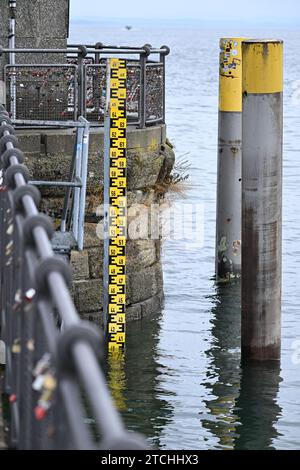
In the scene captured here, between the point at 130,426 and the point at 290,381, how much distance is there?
2.44 m

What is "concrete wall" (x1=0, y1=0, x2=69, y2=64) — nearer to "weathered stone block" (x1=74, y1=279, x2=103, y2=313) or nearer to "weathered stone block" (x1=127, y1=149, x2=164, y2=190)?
"weathered stone block" (x1=127, y1=149, x2=164, y2=190)

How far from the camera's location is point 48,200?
14.1 m

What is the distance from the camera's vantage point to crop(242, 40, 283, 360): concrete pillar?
1268cm

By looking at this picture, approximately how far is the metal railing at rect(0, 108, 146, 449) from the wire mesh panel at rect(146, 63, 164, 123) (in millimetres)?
8705

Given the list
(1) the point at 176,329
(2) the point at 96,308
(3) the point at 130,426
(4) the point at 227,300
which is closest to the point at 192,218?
(4) the point at 227,300

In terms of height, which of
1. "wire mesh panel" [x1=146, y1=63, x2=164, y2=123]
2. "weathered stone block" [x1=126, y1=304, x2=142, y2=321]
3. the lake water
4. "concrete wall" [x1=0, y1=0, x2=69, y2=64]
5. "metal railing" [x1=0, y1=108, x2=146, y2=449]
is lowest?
the lake water

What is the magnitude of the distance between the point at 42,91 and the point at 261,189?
3.14 m

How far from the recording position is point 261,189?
12.8m

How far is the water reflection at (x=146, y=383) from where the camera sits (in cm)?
1216

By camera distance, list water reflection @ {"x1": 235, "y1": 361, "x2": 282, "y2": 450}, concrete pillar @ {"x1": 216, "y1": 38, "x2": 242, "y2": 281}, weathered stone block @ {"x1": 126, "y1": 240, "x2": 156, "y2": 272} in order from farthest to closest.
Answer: concrete pillar @ {"x1": 216, "y1": 38, "x2": 242, "y2": 281}, weathered stone block @ {"x1": 126, "y1": 240, "x2": 156, "y2": 272}, water reflection @ {"x1": 235, "y1": 361, "x2": 282, "y2": 450}

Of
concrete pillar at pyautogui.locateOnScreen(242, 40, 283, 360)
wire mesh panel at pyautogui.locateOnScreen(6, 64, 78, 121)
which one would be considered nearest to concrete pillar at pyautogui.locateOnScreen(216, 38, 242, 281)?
wire mesh panel at pyautogui.locateOnScreen(6, 64, 78, 121)

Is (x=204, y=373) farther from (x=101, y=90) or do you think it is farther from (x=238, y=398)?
(x=101, y=90)

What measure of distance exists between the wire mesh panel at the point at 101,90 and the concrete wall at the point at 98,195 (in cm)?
47

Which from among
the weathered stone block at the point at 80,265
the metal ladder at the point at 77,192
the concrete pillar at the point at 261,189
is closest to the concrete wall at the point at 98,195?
the weathered stone block at the point at 80,265
